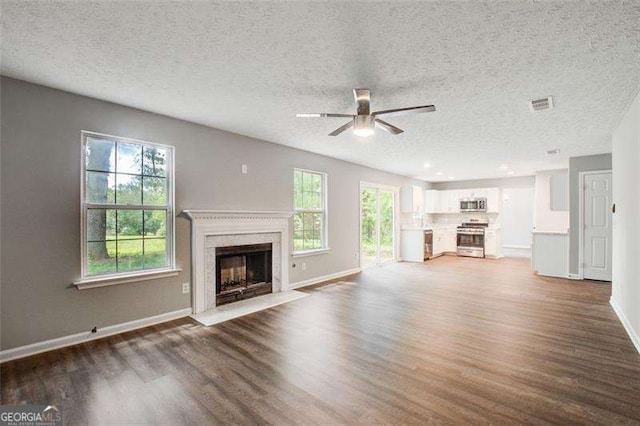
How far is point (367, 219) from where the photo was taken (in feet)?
24.6

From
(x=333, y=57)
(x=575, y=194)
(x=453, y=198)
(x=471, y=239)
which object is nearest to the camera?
(x=333, y=57)

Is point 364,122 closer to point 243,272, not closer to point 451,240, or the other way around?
point 243,272

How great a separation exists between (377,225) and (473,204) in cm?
379

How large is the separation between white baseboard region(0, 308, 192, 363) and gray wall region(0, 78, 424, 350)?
1.9 inches

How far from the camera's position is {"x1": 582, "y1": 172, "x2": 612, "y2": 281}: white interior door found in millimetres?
5543

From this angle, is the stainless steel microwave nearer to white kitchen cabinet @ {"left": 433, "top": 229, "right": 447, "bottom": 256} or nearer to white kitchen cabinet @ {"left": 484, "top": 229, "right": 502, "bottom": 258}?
white kitchen cabinet @ {"left": 484, "top": 229, "right": 502, "bottom": 258}

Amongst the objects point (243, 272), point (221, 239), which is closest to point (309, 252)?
point (243, 272)

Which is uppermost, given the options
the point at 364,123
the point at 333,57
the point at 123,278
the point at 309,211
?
the point at 333,57

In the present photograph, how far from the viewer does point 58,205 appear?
2.89m

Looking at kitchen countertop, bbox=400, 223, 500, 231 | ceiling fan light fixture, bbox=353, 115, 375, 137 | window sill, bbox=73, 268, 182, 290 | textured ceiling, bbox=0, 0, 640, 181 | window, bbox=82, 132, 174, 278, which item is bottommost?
window sill, bbox=73, 268, 182, 290

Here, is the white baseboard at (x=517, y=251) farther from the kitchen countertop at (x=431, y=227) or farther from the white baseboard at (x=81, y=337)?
the white baseboard at (x=81, y=337)

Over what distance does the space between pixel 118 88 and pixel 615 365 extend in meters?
5.13

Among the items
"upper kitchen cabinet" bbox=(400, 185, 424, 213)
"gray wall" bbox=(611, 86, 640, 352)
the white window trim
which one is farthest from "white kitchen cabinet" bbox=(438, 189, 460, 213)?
the white window trim

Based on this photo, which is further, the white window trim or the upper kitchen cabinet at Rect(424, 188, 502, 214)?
the upper kitchen cabinet at Rect(424, 188, 502, 214)
